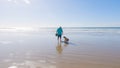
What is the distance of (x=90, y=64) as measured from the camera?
25.8 ft

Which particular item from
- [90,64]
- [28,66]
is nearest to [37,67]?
[28,66]

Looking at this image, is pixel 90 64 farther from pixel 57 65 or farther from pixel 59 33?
pixel 59 33

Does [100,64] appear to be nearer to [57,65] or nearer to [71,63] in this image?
[71,63]

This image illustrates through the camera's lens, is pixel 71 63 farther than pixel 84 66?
Yes

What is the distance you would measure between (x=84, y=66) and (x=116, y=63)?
1.70m

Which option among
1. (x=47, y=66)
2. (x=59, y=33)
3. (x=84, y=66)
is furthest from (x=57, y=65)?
(x=59, y=33)

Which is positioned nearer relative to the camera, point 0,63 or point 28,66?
point 28,66

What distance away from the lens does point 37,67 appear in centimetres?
732

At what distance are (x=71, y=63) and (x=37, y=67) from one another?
1730 millimetres

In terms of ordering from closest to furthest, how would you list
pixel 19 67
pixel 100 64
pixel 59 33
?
1. pixel 19 67
2. pixel 100 64
3. pixel 59 33

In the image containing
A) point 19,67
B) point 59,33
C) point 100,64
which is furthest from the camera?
point 59,33

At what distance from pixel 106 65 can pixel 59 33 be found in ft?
32.3

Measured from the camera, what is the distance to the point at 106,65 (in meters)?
7.69

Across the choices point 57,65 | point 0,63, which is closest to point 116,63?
point 57,65
